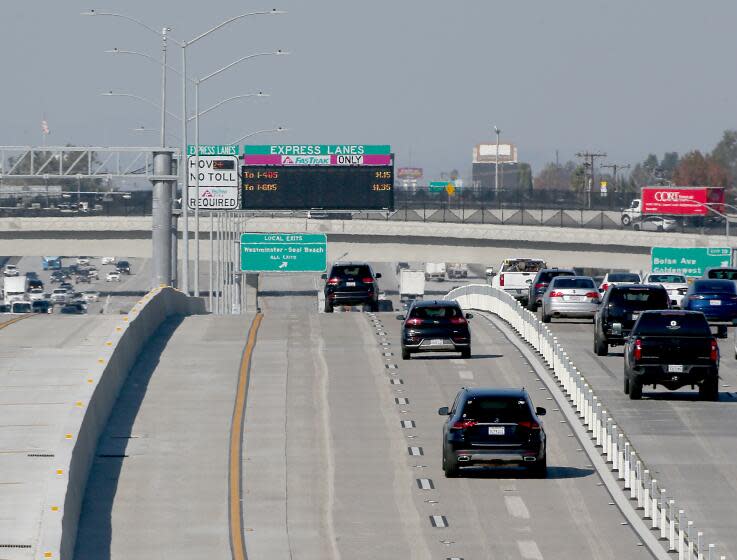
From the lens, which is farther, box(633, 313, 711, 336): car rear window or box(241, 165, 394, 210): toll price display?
box(241, 165, 394, 210): toll price display

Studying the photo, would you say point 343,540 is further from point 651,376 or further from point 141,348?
point 141,348

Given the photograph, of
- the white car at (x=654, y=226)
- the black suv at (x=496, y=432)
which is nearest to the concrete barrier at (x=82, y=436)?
the black suv at (x=496, y=432)

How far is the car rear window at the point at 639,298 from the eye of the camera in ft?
135

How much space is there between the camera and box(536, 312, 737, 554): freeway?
24.4m

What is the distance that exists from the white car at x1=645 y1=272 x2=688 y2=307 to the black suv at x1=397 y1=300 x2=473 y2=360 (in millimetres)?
20035

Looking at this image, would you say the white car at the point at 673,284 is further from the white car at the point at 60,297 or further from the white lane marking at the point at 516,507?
the white car at the point at 60,297

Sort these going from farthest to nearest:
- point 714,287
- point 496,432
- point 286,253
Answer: point 286,253 → point 714,287 → point 496,432

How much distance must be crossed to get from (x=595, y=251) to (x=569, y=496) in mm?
80815

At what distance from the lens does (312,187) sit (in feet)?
264

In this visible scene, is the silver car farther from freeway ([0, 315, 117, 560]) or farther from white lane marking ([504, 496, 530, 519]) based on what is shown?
white lane marking ([504, 496, 530, 519])

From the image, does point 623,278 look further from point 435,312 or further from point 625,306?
point 435,312

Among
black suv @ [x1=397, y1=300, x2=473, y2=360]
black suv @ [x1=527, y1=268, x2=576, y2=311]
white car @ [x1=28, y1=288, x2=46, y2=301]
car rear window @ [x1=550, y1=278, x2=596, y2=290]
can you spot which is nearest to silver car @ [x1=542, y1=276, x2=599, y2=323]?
car rear window @ [x1=550, y1=278, x2=596, y2=290]

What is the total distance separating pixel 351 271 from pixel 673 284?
1276 cm

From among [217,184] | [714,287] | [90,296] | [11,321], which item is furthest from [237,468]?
[90,296]
